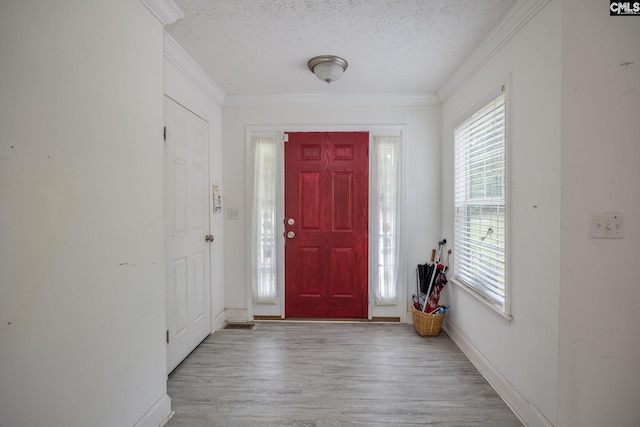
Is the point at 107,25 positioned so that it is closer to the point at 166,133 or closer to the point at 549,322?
the point at 166,133

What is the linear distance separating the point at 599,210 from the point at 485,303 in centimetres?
104

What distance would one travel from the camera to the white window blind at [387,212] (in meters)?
3.19

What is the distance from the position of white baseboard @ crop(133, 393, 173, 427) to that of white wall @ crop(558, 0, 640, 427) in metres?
2.19

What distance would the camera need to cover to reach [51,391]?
1077mm

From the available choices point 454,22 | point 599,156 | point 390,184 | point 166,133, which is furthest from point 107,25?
point 390,184

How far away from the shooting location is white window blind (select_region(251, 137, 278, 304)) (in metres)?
3.22

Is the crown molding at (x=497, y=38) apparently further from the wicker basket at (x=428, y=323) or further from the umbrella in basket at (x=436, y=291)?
the wicker basket at (x=428, y=323)

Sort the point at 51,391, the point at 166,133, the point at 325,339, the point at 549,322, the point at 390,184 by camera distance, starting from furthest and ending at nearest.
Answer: the point at 390,184, the point at 325,339, the point at 166,133, the point at 549,322, the point at 51,391

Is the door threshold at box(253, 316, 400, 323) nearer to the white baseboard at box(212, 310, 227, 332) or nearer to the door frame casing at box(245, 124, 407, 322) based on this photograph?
the door frame casing at box(245, 124, 407, 322)

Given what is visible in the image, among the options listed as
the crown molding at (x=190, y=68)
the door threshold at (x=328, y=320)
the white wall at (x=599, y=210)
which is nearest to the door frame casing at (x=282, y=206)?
the door threshold at (x=328, y=320)

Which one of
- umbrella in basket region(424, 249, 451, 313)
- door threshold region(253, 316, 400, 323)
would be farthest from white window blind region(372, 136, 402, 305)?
umbrella in basket region(424, 249, 451, 313)

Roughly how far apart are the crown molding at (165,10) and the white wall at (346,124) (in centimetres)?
147

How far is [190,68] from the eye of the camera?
242cm

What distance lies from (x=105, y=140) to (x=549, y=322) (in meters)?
2.39
